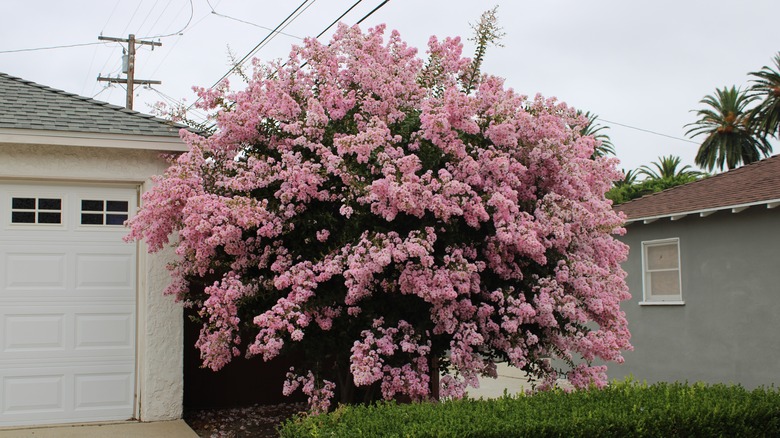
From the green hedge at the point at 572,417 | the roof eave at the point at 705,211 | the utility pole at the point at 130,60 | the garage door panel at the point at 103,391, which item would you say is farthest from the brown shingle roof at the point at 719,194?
the utility pole at the point at 130,60

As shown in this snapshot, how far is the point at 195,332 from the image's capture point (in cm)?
955

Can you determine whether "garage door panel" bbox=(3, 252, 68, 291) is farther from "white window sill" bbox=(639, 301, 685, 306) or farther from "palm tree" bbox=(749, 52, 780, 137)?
"palm tree" bbox=(749, 52, 780, 137)

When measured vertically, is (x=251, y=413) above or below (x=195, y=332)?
below

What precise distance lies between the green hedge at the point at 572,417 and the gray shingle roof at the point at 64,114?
4430mm

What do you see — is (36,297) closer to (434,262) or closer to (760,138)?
(434,262)

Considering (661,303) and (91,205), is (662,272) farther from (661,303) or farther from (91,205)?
(91,205)

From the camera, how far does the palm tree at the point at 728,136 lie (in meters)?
35.6

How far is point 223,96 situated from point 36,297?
2932 mm

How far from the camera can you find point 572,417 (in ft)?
18.5

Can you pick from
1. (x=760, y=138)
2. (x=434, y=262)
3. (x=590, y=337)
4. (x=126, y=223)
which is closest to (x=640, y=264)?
(x=590, y=337)

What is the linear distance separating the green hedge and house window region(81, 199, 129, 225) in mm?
3969

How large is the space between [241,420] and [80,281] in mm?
2413

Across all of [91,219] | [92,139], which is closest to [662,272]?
[91,219]

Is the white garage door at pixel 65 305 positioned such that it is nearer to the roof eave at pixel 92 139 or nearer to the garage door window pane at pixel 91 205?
the garage door window pane at pixel 91 205
